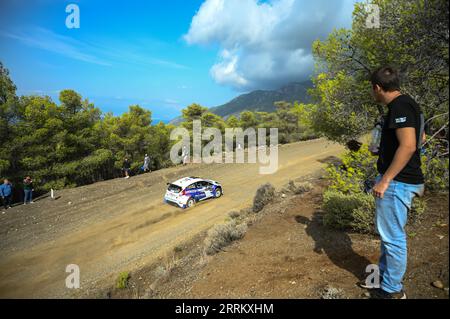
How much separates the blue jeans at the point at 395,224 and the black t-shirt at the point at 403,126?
99 millimetres

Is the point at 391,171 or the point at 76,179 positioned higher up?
the point at 391,171

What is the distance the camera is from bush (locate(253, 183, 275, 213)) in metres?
11.5

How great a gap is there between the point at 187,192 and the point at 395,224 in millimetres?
13114

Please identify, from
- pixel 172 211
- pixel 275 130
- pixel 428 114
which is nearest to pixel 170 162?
pixel 172 211

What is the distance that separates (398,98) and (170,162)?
91.9 feet

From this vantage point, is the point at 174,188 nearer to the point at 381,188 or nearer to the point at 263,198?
the point at 263,198

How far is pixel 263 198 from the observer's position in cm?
1171

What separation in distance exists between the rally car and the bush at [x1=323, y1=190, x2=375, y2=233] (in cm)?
954

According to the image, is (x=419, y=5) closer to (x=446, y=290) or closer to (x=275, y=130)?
(x=446, y=290)

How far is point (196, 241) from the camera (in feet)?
34.9
